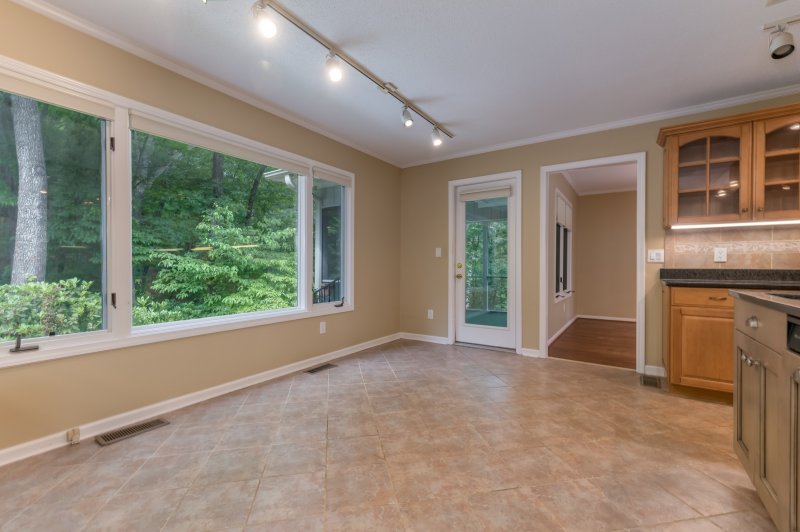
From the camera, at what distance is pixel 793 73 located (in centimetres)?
262

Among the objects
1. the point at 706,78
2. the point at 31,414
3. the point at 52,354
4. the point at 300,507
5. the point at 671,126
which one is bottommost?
the point at 300,507

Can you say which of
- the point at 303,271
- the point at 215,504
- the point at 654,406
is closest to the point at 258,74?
the point at 303,271

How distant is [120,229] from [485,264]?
3.70m

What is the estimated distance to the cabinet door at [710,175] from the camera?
2.78 m

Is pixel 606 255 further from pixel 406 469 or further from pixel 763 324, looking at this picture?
pixel 406 469

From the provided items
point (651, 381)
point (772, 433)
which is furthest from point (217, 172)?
point (651, 381)

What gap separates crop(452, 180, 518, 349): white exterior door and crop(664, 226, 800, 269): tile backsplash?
61.5 inches

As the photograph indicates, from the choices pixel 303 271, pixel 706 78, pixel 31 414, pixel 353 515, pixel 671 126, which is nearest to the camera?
pixel 353 515

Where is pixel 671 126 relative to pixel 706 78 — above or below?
below

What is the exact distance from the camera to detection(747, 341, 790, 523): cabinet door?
1227 millimetres

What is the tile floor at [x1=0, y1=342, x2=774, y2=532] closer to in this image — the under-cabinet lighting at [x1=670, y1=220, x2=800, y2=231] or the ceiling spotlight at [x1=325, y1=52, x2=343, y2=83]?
the under-cabinet lighting at [x1=670, y1=220, x2=800, y2=231]

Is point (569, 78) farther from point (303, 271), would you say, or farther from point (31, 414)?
point (31, 414)

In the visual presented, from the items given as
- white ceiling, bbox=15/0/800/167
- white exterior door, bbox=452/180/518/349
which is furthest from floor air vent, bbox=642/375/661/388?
white ceiling, bbox=15/0/800/167

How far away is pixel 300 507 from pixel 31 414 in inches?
67.1
